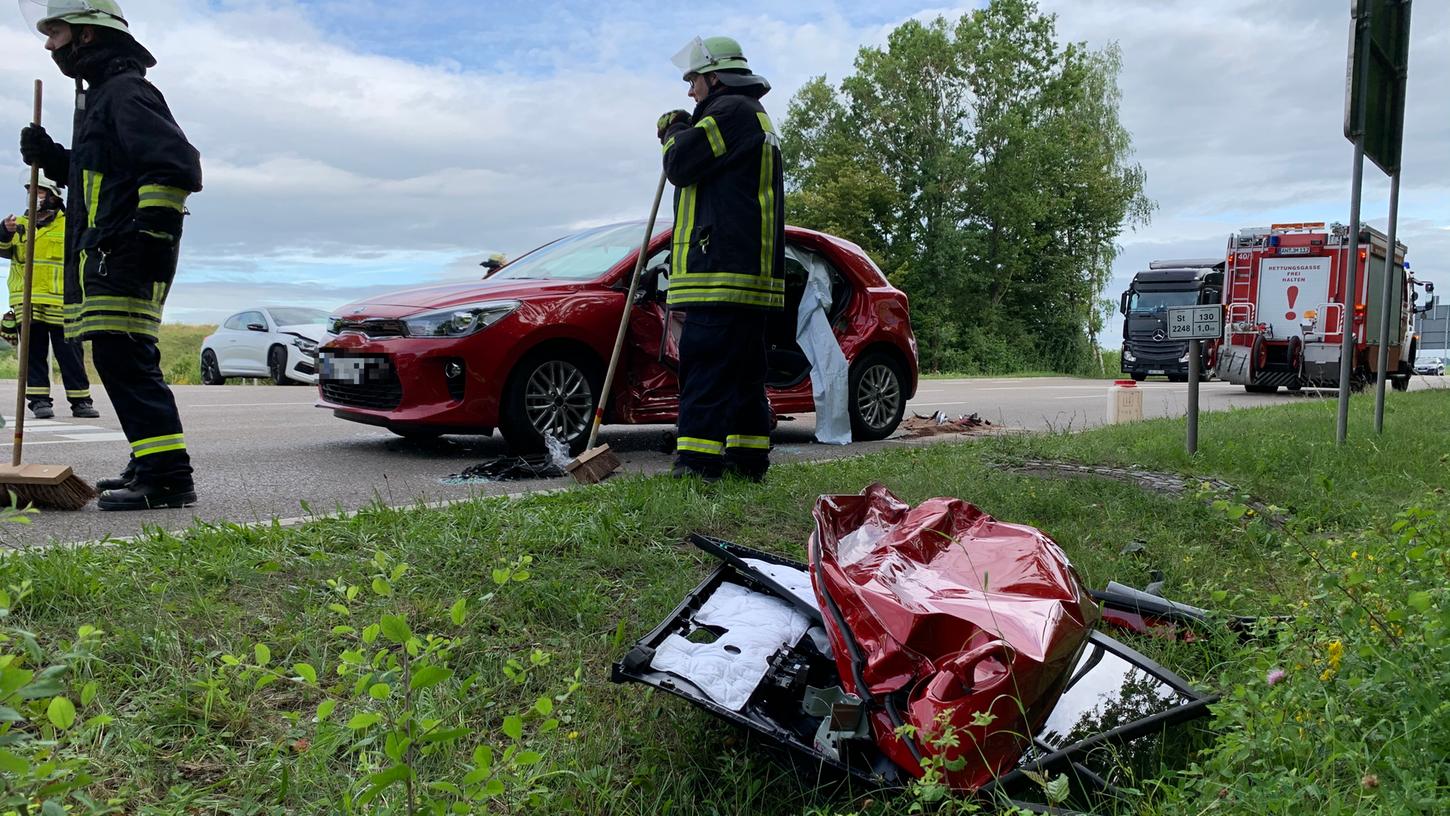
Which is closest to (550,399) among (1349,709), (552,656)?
(552,656)

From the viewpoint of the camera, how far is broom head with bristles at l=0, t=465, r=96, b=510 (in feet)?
13.9

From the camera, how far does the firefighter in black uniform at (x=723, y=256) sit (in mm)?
4656

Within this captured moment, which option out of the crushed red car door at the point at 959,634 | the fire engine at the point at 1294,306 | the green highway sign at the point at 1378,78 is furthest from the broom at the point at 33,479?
the fire engine at the point at 1294,306

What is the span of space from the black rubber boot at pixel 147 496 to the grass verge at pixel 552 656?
1144 mm

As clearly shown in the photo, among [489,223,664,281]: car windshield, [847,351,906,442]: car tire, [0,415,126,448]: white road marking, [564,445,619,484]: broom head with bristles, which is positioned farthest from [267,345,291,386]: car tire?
[564,445,619,484]: broom head with bristles

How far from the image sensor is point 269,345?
15430 millimetres

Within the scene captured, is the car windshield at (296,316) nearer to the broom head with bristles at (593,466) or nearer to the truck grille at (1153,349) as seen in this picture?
the broom head with bristles at (593,466)

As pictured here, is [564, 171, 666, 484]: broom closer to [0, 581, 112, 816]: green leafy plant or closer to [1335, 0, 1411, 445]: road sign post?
[0, 581, 112, 816]: green leafy plant

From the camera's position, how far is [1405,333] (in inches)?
869

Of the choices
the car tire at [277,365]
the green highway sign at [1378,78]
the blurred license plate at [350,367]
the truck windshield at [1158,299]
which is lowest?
the car tire at [277,365]

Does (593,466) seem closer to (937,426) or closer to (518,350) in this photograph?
(518,350)

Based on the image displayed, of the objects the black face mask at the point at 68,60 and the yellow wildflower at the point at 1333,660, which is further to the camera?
the black face mask at the point at 68,60

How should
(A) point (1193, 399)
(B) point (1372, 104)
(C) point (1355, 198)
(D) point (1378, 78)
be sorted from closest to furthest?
(A) point (1193, 399) < (C) point (1355, 198) < (B) point (1372, 104) < (D) point (1378, 78)

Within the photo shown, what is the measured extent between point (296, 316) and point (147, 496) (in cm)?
1210
